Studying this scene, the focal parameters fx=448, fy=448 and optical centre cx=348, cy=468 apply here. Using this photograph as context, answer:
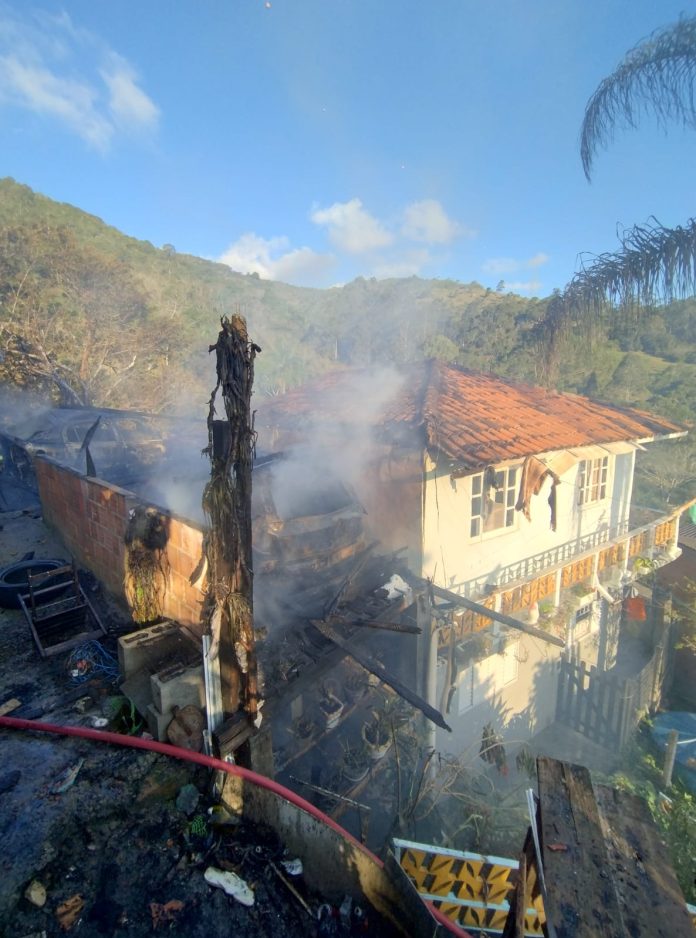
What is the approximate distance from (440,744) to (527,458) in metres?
6.84

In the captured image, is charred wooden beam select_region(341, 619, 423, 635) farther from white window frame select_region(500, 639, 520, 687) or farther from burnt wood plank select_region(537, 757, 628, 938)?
white window frame select_region(500, 639, 520, 687)

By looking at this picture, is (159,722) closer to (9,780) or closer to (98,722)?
(98,722)

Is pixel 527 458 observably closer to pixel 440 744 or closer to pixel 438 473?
pixel 438 473

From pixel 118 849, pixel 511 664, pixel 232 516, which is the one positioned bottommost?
pixel 511 664

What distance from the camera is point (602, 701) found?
12641mm

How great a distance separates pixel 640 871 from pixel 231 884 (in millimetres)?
3551

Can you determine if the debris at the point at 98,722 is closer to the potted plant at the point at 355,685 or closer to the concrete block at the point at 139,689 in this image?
the concrete block at the point at 139,689

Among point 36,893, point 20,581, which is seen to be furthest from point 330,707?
point 20,581

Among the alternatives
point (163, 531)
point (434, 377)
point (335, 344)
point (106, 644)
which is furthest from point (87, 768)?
point (335, 344)

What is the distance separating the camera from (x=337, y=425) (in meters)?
10.9

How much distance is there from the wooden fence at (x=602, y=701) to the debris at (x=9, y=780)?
13397 millimetres

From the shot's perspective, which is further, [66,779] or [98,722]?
[98,722]

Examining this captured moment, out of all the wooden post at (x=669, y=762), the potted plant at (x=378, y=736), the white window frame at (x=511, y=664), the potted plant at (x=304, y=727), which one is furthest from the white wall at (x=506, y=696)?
the potted plant at (x=304, y=727)

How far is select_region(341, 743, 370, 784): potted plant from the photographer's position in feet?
22.2
